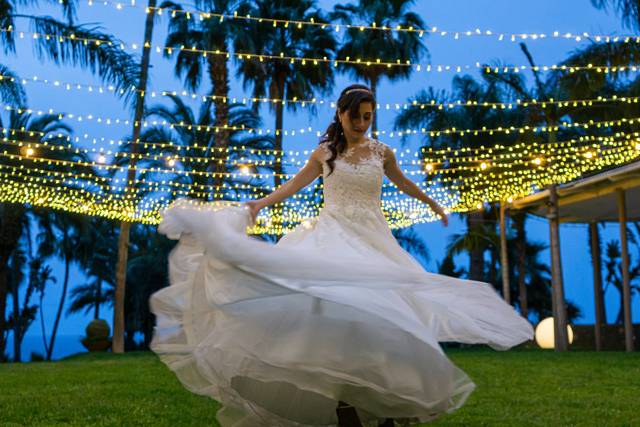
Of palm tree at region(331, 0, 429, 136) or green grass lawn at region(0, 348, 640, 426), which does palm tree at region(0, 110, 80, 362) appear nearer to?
palm tree at region(331, 0, 429, 136)

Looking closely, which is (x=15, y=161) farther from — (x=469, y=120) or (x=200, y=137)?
(x=469, y=120)

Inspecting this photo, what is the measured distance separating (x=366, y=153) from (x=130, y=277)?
30277 millimetres

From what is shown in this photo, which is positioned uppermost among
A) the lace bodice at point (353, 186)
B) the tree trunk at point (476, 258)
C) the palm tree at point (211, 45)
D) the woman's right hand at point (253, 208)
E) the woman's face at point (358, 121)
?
the palm tree at point (211, 45)

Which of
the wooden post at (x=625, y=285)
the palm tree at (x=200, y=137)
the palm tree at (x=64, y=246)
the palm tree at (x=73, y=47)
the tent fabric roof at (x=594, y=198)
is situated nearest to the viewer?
the palm tree at (x=73, y=47)

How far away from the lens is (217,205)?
434cm

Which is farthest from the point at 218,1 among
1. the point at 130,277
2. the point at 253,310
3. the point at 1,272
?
the point at 253,310

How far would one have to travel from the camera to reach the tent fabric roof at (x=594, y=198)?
16.2 meters

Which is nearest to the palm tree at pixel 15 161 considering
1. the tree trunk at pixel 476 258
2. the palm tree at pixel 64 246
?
the palm tree at pixel 64 246

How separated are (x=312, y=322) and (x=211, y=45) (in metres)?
19.6

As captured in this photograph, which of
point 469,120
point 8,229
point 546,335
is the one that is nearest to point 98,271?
point 8,229

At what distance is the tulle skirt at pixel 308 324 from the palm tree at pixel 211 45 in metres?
16.9

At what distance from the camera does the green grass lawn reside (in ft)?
17.4

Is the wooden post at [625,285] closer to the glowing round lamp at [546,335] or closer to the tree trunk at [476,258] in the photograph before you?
the glowing round lamp at [546,335]

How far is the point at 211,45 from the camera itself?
72.3ft
